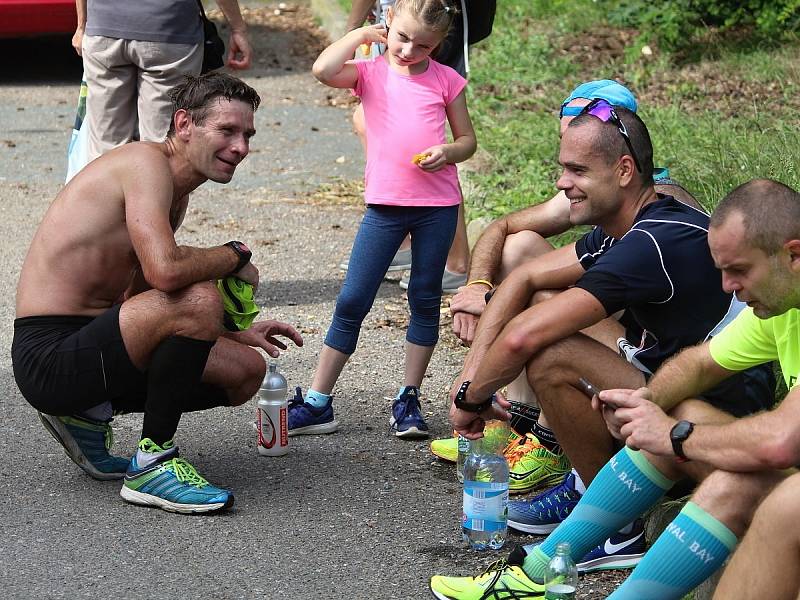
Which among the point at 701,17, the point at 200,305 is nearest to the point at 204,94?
the point at 200,305

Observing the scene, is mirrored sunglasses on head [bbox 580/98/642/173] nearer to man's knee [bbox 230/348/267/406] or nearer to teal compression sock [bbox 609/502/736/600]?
teal compression sock [bbox 609/502/736/600]

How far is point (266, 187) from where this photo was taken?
8.98 metres

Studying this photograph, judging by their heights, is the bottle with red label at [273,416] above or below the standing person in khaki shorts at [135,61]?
below

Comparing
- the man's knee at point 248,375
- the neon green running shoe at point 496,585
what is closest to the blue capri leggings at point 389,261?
the man's knee at point 248,375

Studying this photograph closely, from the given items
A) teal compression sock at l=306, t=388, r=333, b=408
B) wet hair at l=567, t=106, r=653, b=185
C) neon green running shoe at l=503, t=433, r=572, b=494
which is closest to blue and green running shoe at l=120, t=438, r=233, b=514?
teal compression sock at l=306, t=388, r=333, b=408

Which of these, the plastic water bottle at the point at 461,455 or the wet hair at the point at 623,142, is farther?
the plastic water bottle at the point at 461,455

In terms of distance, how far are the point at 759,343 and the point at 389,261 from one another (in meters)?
1.97

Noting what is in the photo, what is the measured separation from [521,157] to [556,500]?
13.1ft

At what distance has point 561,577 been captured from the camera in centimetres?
363

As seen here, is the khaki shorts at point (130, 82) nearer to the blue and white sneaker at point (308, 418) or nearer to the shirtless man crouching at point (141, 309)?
the shirtless man crouching at point (141, 309)

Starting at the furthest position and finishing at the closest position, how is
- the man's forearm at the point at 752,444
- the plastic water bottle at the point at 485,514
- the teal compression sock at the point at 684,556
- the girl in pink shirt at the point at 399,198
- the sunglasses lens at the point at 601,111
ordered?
the girl in pink shirt at the point at 399,198, the sunglasses lens at the point at 601,111, the plastic water bottle at the point at 485,514, the teal compression sock at the point at 684,556, the man's forearm at the point at 752,444

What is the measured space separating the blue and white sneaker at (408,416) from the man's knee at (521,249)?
619mm

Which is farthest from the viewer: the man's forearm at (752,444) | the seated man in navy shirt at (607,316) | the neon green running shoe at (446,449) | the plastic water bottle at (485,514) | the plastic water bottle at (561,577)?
the neon green running shoe at (446,449)

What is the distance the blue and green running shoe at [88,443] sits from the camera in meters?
4.66
